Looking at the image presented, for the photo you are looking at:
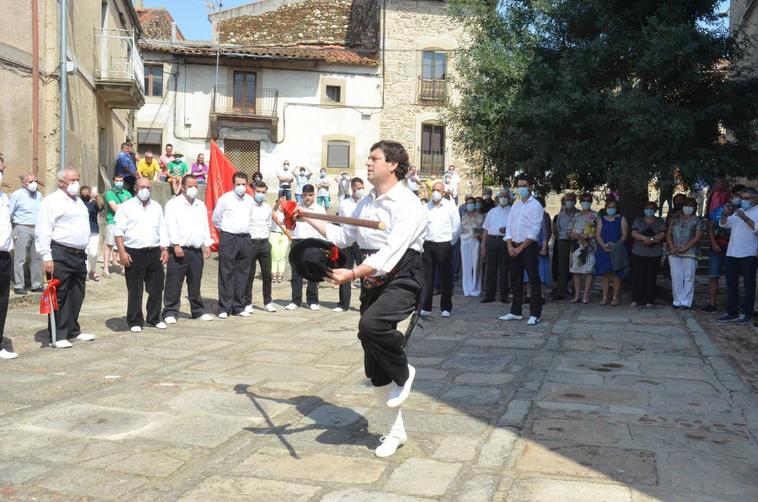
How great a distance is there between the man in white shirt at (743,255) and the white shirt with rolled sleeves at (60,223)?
28.7ft

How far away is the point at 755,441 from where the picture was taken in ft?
18.1

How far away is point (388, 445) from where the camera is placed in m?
5.12

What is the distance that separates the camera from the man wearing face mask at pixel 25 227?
12922 millimetres

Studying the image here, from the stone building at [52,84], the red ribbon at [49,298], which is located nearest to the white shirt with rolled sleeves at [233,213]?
the red ribbon at [49,298]

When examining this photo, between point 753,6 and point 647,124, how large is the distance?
33.4 ft

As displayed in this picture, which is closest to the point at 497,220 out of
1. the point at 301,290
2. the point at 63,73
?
the point at 301,290

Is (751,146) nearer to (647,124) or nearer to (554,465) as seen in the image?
(647,124)

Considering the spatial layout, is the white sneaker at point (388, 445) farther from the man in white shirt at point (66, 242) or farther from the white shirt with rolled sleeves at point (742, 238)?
the white shirt with rolled sleeves at point (742, 238)

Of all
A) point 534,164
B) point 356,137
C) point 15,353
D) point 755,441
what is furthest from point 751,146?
point 356,137

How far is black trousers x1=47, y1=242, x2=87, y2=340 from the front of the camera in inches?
357

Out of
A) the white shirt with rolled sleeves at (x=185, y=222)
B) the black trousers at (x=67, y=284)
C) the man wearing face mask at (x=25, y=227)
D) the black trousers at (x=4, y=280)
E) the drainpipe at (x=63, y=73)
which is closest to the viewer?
the black trousers at (x=4, y=280)

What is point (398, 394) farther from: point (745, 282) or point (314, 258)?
point (745, 282)

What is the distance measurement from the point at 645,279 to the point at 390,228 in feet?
30.1

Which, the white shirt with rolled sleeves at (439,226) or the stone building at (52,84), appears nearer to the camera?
the white shirt with rolled sleeves at (439,226)
